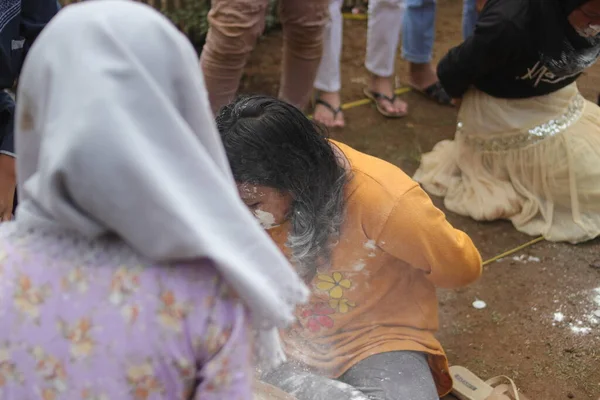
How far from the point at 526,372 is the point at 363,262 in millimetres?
749

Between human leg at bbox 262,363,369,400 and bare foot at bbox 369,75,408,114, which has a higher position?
human leg at bbox 262,363,369,400

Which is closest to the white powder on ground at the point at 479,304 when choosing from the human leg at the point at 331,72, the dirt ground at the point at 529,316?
the dirt ground at the point at 529,316

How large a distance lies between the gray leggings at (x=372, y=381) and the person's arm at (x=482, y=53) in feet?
4.19

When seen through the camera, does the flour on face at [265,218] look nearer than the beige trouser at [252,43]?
Yes

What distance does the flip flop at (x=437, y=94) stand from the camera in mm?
3619

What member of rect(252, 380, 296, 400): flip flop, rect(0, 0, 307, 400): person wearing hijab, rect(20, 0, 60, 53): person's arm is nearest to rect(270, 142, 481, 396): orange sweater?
rect(252, 380, 296, 400): flip flop

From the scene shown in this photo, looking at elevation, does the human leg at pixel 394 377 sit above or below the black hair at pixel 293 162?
below

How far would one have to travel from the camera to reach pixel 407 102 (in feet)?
12.0

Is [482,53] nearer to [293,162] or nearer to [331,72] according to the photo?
[331,72]

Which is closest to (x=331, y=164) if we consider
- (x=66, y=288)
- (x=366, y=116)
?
(x=66, y=288)

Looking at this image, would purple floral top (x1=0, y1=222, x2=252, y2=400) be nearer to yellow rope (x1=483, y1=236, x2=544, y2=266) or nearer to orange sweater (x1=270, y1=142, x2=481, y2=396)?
orange sweater (x1=270, y1=142, x2=481, y2=396)

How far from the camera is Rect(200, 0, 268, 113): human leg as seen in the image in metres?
2.47

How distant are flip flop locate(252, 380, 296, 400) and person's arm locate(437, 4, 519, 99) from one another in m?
1.56

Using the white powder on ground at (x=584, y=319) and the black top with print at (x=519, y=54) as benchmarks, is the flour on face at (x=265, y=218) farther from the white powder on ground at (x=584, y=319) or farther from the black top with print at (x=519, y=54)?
the black top with print at (x=519, y=54)
